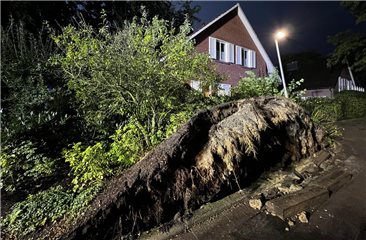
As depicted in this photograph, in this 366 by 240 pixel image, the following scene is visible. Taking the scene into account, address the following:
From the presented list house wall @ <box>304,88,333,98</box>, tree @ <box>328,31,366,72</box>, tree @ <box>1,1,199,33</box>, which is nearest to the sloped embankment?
tree @ <box>1,1,199,33</box>

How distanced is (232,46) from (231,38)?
0.54 m

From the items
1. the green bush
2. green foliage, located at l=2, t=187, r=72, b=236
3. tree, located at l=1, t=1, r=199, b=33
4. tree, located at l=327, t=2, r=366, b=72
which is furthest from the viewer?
tree, located at l=327, t=2, r=366, b=72

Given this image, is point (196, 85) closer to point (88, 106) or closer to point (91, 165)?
point (88, 106)

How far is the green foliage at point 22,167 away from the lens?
10.3 feet

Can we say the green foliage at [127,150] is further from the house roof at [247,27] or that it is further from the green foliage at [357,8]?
the green foliage at [357,8]

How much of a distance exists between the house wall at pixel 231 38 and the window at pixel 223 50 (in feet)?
0.81

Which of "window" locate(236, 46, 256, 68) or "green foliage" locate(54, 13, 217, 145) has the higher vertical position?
"window" locate(236, 46, 256, 68)

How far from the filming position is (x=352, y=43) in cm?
1548

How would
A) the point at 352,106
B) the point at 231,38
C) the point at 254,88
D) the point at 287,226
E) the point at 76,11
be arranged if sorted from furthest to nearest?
the point at 231,38
the point at 352,106
the point at 76,11
the point at 254,88
the point at 287,226

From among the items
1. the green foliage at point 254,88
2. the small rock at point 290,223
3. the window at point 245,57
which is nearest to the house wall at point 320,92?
the window at point 245,57

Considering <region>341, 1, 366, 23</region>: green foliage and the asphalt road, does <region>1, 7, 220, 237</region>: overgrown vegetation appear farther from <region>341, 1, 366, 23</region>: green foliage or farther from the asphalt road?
<region>341, 1, 366, 23</region>: green foliage

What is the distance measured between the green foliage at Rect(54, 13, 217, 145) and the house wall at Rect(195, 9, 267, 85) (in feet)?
25.8

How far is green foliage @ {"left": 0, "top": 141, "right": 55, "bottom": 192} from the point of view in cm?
314

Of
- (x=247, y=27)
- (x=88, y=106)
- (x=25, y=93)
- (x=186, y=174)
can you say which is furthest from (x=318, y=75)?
(x=25, y=93)
